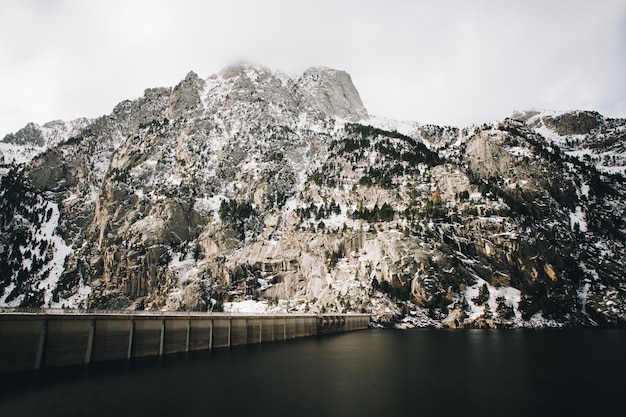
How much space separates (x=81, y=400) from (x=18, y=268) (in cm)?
18274

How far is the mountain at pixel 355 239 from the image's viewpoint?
12225cm

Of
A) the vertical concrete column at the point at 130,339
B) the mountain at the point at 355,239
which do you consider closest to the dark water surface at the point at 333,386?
the vertical concrete column at the point at 130,339

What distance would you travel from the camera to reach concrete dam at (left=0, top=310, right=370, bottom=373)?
41.2m

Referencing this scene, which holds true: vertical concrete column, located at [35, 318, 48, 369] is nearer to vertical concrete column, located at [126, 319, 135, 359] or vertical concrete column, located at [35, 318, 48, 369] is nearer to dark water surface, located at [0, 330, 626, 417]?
dark water surface, located at [0, 330, 626, 417]

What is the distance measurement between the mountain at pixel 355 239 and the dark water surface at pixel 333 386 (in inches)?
2533

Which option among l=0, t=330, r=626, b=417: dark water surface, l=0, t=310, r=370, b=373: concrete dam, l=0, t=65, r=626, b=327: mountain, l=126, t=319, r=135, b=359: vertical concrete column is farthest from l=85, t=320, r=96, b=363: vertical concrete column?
l=0, t=65, r=626, b=327: mountain

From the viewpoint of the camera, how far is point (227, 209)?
17162 cm

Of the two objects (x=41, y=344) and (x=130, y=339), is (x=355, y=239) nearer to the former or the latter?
(x=130, y=339)

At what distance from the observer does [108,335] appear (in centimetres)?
5041

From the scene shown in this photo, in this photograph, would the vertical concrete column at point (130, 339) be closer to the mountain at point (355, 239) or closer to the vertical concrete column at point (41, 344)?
the vertical concrete column at point (41, 344)

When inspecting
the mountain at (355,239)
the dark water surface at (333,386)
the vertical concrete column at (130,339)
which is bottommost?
the dark water surface at (333,386)

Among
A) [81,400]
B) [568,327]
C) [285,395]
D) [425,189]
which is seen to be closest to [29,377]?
[81,400]

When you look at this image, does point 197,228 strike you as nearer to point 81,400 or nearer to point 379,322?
point 379,322

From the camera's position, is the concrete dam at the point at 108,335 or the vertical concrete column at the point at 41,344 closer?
the concrete dam at the point at 108,335
